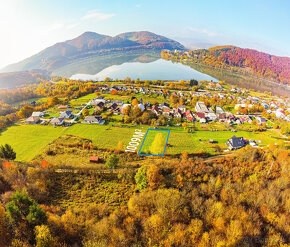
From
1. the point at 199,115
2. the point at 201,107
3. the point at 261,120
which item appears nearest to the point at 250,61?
the point at 261,120

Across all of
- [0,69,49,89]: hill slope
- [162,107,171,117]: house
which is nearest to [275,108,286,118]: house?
[162,107,171,117]: house

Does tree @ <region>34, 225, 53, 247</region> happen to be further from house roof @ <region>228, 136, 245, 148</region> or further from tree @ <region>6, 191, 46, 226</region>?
house roof @ <region>228, 136, 245, 148</region>

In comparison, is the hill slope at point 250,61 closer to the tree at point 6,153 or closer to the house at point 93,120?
the house at point 93,120

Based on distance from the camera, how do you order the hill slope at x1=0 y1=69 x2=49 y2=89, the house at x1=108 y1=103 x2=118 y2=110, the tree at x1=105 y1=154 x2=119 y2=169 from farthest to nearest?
the hill slope at x1=0 y1=69 x2=49 y2=89
the house at x1=108 y1=103 x2=118 y2=110
the tree at x1=105 y1=154 x2=119 y2=169

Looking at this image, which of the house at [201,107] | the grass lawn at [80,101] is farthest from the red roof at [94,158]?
the house at [201,107]

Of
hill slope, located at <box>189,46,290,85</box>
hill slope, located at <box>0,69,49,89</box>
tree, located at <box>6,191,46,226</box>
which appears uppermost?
hill slope, located at <box>189,46,290,85</box>

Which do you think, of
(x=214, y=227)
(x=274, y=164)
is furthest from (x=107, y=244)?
(x=274, y=164)
